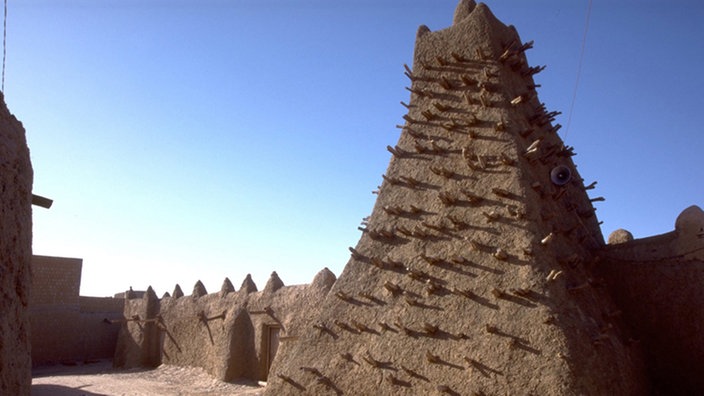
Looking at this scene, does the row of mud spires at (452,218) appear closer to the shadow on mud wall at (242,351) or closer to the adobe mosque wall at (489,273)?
the adobe mosque wall at (489,273)

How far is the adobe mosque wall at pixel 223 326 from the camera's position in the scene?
15.3m

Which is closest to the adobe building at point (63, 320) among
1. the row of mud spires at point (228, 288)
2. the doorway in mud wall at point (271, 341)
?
the row of mud spires at point (228, 288)

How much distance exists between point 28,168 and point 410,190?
638cm

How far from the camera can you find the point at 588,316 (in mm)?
8648

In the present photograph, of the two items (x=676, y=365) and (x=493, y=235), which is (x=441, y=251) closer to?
(x=493, y=235)

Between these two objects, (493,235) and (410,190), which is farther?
(410,190)

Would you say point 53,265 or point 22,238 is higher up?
point 53,265

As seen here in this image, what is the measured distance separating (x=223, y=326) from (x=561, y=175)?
36.5 ft

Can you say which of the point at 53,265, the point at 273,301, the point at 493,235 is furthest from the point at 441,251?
the point at 53,265

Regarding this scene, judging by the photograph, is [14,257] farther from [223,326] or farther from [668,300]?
[223,326]

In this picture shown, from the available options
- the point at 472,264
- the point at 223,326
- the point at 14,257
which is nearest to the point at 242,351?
the point at 223,326

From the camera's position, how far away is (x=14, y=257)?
541cm

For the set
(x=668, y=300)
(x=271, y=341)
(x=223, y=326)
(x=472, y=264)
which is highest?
(x=472, y=264)

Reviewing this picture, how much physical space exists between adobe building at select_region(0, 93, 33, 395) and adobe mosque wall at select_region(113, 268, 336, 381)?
8.23 metres
